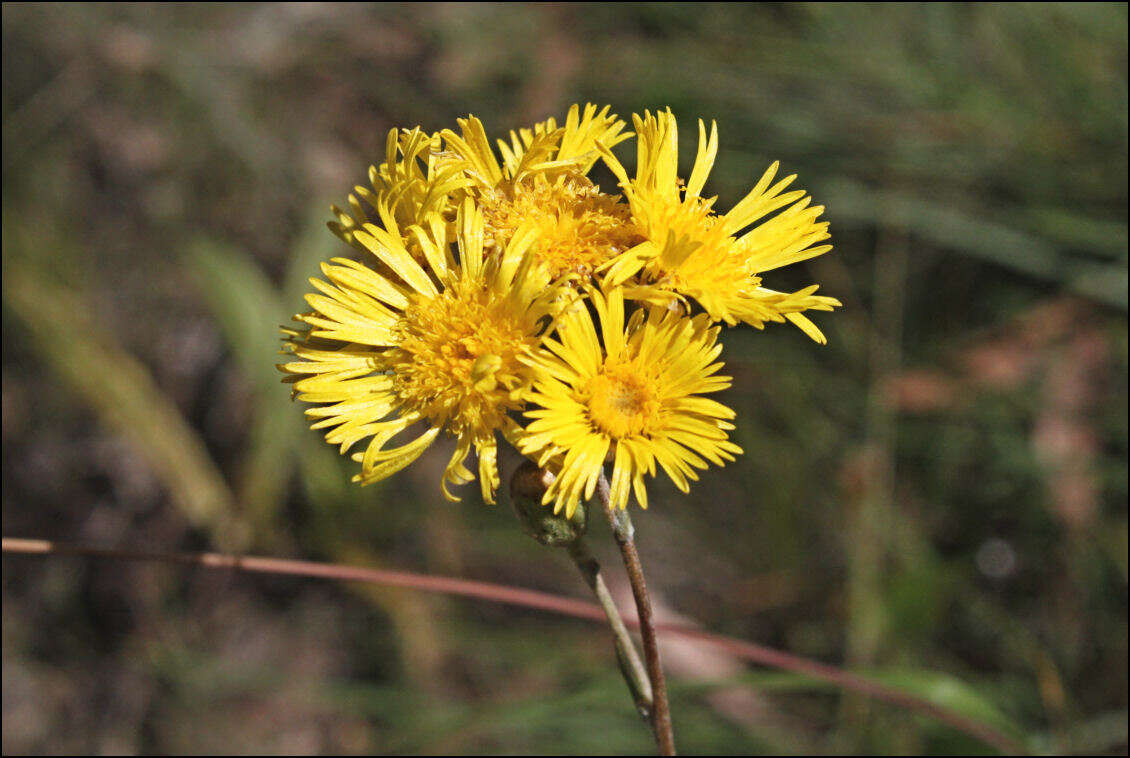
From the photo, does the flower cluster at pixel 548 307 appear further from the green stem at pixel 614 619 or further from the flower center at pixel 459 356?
the green stem at pixel 614 619

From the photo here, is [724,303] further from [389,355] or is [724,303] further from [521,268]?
[389,355]

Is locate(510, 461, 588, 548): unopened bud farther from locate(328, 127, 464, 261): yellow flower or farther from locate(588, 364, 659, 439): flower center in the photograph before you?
locate(328, 127, 464, 261): yellow flower

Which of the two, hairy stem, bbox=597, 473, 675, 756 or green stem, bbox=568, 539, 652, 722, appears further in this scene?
green stem, bbox=568, 539, 652, 722

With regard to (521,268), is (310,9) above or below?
above

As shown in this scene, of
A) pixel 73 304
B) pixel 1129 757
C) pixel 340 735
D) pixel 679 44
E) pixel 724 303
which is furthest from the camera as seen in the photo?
pixel 679 44

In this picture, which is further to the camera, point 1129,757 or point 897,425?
point 897,425

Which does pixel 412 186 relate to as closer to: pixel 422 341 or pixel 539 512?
pixel 422 341

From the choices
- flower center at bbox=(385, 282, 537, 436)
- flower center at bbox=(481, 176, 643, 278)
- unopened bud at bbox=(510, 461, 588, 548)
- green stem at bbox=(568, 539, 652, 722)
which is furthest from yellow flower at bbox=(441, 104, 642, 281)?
green stem at bbox=(568, 539, 652, 722)

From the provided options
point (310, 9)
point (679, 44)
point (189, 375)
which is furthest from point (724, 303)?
point (310, 9)
